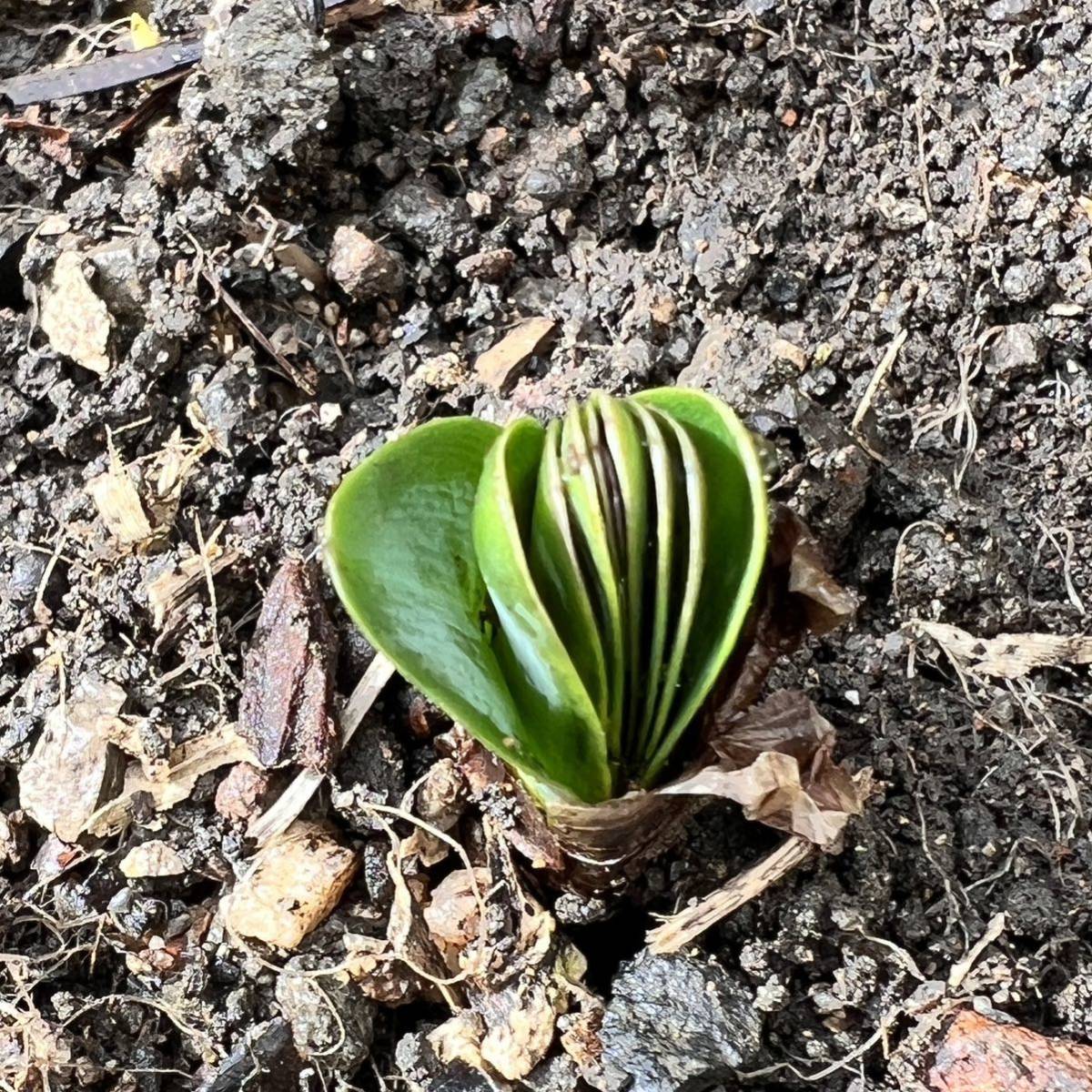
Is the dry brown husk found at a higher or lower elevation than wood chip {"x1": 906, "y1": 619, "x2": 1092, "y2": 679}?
higher

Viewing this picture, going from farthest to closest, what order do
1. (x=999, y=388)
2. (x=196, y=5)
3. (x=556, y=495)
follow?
(x=196, y=5) < (x=999, y=388) < (x=556, y=495)

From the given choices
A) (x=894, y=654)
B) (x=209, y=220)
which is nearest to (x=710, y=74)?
(x=209, y=220)

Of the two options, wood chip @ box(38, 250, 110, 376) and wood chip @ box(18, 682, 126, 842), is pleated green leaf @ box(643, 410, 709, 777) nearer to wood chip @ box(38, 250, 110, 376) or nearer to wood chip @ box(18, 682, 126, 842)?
wood chip @ box(18, 682, 126, 842)

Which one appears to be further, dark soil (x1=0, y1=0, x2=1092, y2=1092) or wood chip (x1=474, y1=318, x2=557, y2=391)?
wood chip (x1=474, y1=318, x2=557, y2=391)

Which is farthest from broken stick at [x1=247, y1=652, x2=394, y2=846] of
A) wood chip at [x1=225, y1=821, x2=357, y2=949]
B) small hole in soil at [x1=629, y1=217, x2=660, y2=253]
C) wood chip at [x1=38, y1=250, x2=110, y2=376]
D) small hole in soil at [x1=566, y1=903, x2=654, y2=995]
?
small hole in soil at [x1=629, y1=217, x2=660, y2=253]

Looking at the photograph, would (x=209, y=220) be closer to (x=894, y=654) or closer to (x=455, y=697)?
(x=455, y=697)

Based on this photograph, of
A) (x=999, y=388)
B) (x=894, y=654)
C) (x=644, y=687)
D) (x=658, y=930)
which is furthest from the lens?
(x=999, y=388)

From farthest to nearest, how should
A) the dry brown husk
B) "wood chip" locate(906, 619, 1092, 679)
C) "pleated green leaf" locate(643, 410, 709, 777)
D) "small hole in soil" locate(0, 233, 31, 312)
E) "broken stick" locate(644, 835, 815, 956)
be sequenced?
"small hole in soil" locate(0, 233, 31, 312) → "wood chip" locate(906, 619, 1092, 679) → "broken stick" locate(644, 835, 815, 956) → the dry brown husk → "pleated green leaf" locate(643, 410, 709, 777)
